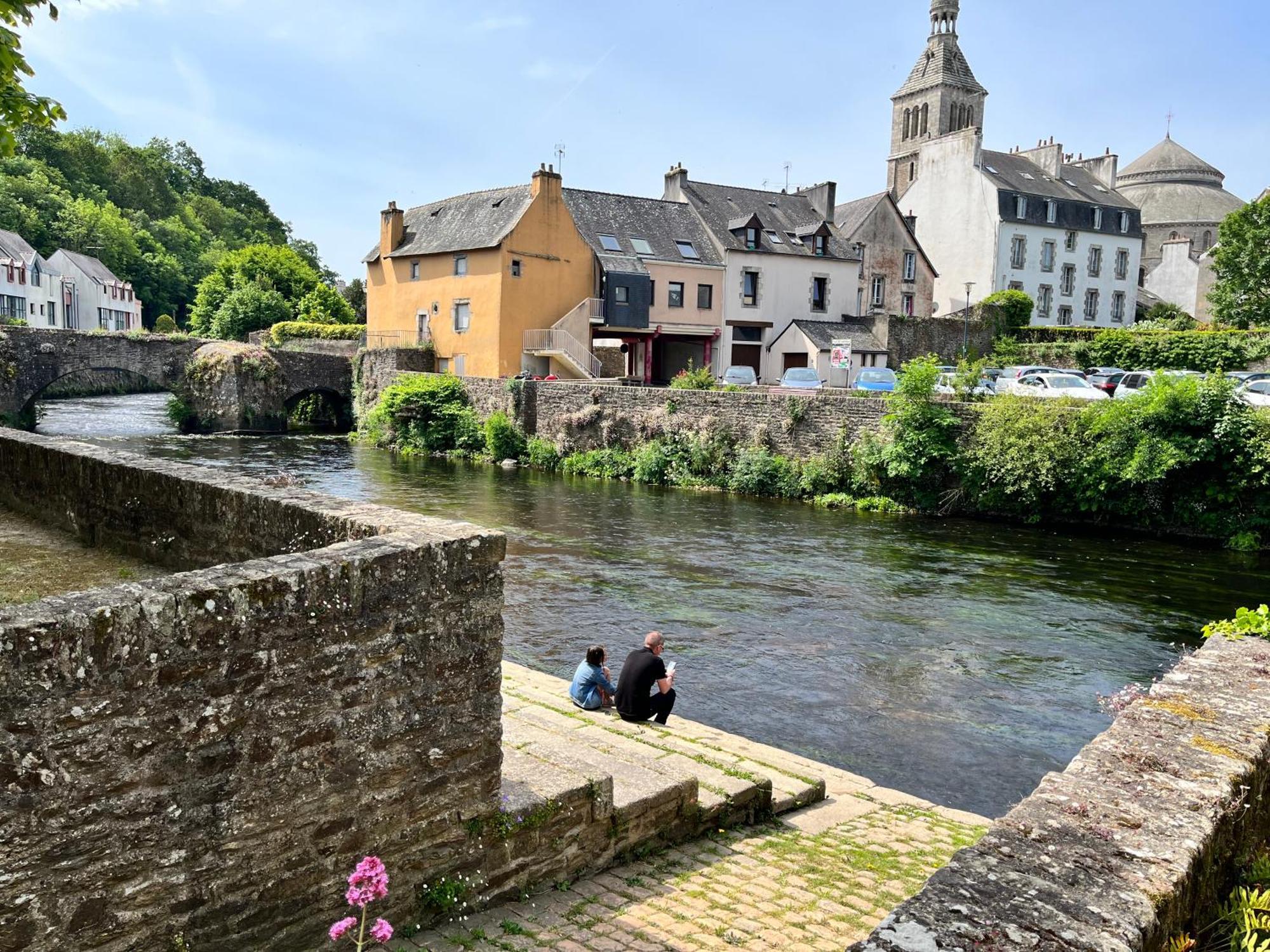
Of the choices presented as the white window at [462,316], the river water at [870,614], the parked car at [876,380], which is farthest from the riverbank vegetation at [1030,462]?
the white window at [462,316]

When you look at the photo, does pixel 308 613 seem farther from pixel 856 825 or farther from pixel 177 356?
pixel 177 356

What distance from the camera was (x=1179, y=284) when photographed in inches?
2931

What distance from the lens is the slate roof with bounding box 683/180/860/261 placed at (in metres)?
48.5

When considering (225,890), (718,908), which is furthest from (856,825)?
(225,890)

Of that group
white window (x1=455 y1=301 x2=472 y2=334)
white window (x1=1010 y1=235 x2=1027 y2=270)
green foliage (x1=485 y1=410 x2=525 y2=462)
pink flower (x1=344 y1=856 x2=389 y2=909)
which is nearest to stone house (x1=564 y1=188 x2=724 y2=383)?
white window (x1=455 y1=301 x2=472 y2=334)

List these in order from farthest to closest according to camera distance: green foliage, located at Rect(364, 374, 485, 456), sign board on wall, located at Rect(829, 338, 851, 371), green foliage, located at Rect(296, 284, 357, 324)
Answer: green foliage, located at Rect(296, 284, 357, 324) → green foliage, located at Rect(364, 374, 485, 456) → sign board on wall, located at Rect(829, 338, 851, 371)

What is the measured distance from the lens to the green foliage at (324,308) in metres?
69.6

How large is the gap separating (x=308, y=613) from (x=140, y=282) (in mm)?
109412

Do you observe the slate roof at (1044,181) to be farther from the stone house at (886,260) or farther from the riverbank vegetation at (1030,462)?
the riverbank vegetation at (1030,462)

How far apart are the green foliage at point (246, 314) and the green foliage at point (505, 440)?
36.9 m

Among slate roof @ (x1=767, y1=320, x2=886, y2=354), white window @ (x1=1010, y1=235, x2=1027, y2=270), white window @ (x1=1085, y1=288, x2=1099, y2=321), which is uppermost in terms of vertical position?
white window @ (x1=1010, y1=235, x2=1027, y2=270)

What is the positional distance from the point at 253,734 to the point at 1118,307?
7288 centimetres

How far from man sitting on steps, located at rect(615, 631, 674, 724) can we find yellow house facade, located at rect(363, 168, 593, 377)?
111 ft

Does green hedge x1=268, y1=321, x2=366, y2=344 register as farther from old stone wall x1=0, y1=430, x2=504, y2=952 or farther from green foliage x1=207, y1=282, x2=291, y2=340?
old stone wall x1=0, y1=430, x2=504, y2=952
